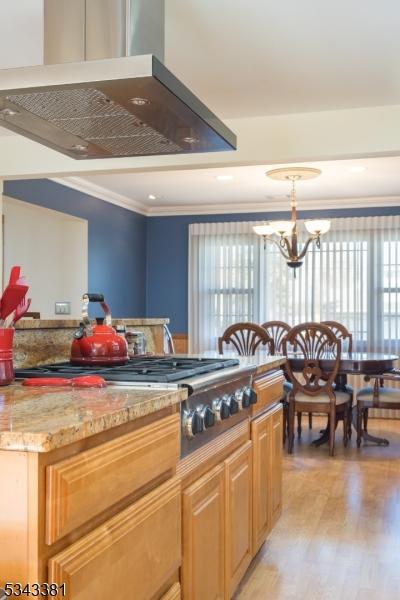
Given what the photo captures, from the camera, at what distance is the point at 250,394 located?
7.82ft

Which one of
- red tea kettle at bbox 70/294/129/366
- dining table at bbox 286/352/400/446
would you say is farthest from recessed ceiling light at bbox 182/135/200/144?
dining table at bbox 286/352/400/446

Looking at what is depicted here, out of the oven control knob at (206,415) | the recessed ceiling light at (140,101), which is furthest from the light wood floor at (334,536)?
the recessed ceiling light at (140,101)

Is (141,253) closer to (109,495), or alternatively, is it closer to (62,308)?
(62,308)

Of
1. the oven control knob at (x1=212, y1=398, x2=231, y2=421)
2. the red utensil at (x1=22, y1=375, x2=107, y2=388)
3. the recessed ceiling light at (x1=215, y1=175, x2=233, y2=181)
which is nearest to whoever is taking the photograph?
the red utensil at (x1=22, y1=375, x2=107, y2=388)

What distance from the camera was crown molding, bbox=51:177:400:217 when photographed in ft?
21.9

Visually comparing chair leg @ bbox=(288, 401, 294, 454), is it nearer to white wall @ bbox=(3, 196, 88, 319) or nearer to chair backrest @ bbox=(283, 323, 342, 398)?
chair backrest @ bbox=(283, 323, 342, 398)

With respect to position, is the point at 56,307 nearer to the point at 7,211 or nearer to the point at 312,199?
the point at 7,211

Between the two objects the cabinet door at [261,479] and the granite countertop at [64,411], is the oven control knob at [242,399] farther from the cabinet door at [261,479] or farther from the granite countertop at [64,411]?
the granite countertop at [64,411]

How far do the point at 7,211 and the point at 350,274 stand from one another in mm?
3610

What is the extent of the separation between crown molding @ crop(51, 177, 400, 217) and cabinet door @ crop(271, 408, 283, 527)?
151 inches

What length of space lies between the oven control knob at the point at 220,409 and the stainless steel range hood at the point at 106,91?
906 mm

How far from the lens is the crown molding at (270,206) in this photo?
684cm

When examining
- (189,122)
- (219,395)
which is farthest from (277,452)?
(189,122)

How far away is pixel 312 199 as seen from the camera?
6.96 metres
